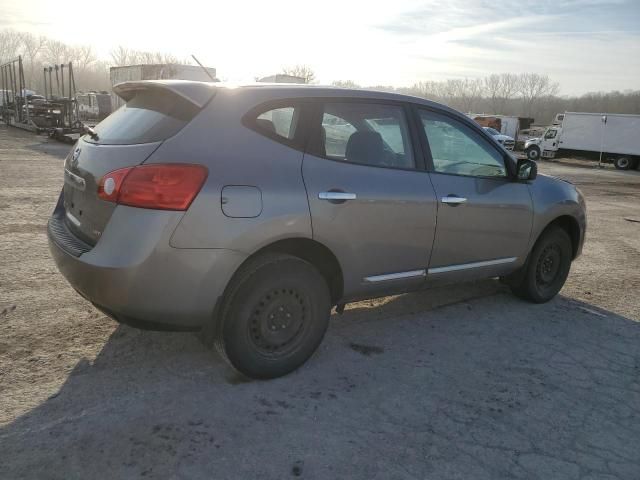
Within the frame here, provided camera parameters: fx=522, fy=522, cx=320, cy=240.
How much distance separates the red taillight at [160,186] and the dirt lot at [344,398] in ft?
3.64

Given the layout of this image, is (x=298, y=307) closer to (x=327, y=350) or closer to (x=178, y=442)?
(x=327, y=350)

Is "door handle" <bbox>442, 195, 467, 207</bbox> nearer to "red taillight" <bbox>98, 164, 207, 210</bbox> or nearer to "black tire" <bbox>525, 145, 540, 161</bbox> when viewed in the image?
"red taillight" <bbox>98, 164, 207, 210</bbox>

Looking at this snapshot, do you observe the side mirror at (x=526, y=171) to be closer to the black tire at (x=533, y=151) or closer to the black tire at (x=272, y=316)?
the black tire at (x=272, y=316)

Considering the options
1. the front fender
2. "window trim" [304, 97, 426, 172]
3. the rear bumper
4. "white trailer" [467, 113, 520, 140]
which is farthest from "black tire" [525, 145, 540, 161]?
the rear bumper

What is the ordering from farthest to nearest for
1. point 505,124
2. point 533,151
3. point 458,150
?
point 505,124
point 533,151
point 458,150

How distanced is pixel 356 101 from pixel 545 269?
2.66 metres

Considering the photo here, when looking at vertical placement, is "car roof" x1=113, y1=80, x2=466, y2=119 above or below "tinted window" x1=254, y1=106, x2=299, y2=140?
above

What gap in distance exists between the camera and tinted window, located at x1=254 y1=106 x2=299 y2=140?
307 centimetres

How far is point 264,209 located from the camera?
2898mm

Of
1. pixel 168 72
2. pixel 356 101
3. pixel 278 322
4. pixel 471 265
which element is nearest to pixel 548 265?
pixel 471 265

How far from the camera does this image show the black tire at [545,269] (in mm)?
4805

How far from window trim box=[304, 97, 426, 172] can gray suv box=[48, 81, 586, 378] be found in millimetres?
10

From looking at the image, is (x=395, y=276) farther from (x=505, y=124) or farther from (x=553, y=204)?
(x=505, y=124)

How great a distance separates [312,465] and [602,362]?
2477 mm
